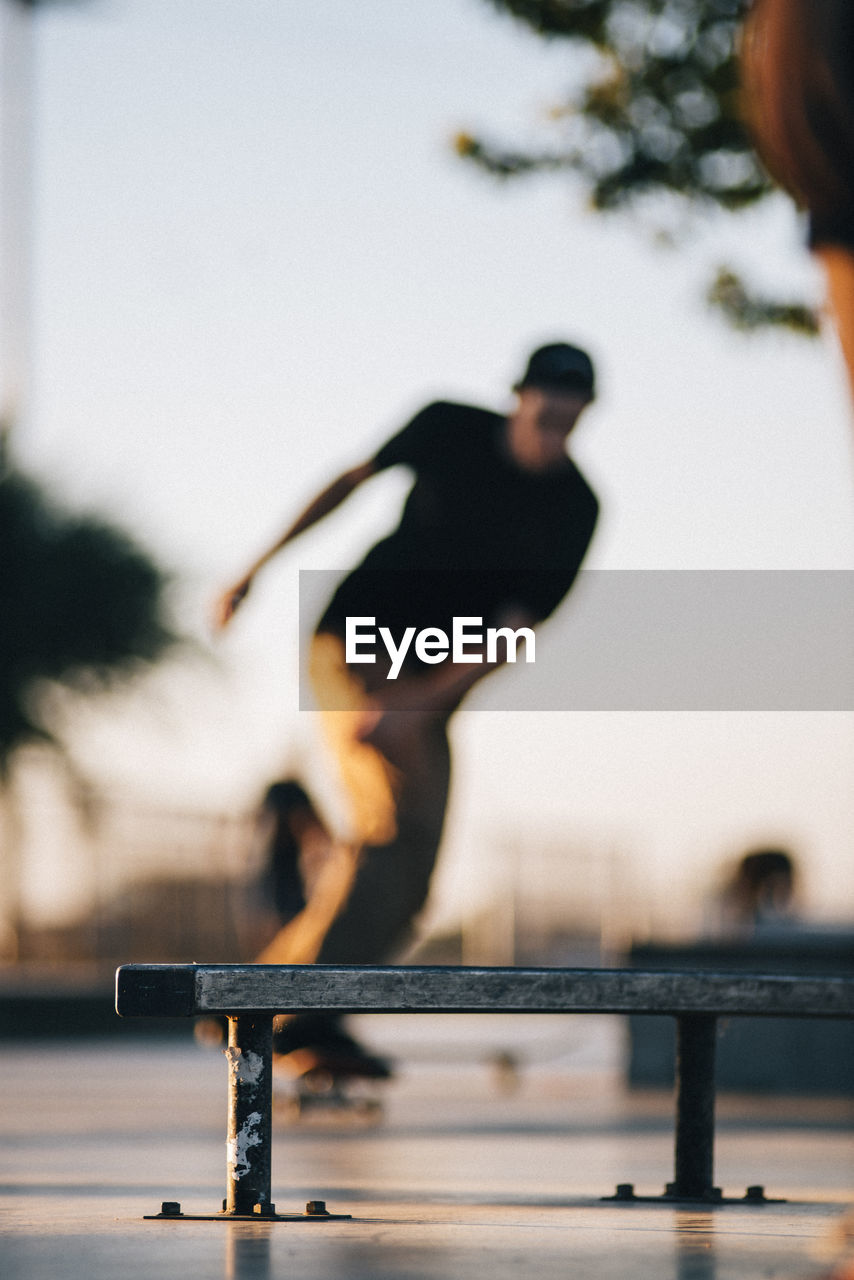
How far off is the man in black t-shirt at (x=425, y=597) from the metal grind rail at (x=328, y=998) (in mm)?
1055

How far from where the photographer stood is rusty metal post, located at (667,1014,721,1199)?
3148mm

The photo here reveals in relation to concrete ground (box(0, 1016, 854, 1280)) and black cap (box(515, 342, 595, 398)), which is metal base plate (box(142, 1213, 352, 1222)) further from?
black cap (box(515, 342, 595, 398))

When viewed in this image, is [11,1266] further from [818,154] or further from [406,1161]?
[406,1161]

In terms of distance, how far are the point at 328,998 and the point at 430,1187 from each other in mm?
847

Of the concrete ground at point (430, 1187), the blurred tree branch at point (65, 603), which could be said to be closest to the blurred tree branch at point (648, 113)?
the concrete ground at point (430, 1187)

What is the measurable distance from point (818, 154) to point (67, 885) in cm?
1599

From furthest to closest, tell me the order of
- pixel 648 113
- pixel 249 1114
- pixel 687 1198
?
pixel 648 113 < pixel 687 1198 < pixel 249 1114

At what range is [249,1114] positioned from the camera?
2727mm

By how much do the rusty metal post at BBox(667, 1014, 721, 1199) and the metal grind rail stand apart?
14cm

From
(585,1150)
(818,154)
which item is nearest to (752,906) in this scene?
(585,1150)

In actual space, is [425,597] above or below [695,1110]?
above

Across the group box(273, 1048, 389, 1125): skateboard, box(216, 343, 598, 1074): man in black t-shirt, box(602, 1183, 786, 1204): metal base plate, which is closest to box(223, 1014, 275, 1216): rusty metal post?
box(602, 1183, 786, 1204): metal base plate

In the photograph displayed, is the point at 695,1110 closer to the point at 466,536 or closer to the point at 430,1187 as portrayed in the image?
the point at 430,1187

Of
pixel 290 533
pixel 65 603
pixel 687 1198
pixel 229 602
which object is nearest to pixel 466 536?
pixel 290 533
